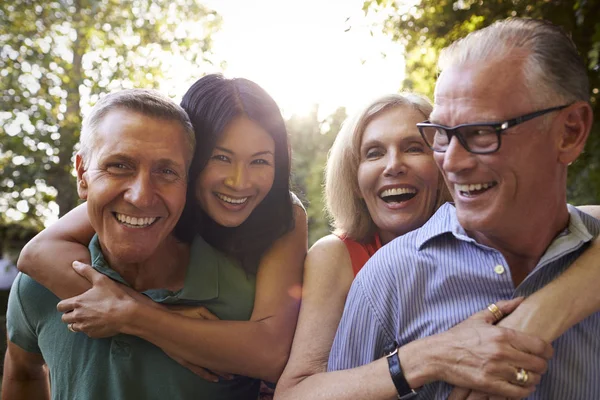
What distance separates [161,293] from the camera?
2451mm

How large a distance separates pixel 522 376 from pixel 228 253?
1418 mm

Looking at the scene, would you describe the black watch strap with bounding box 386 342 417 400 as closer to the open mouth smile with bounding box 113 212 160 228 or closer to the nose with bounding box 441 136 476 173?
the nose with bounding box 441 136 476 173

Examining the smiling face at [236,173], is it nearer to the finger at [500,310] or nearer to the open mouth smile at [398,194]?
the open mouth smile at [398,194]

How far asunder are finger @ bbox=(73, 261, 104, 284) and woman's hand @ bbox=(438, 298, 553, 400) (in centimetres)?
140

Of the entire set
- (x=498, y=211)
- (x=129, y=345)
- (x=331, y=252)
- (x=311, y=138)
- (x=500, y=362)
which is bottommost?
(x=311, y=138)

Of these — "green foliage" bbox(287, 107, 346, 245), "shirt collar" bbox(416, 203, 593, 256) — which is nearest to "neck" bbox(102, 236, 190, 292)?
"shirt collar" bbox(416, 203, 593, 256)

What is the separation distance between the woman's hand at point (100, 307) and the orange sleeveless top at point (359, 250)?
2.89 ft

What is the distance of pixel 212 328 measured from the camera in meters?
2.33

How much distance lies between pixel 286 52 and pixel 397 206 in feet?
20.2

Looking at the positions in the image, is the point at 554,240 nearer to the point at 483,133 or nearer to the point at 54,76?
the point at 483,133

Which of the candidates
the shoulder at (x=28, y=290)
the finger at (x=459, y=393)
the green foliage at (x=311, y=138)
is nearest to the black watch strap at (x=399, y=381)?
the finger at (x=459, y=393)

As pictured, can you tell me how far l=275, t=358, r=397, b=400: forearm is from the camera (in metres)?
1.92

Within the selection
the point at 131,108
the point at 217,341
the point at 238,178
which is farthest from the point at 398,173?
the point at 131,108

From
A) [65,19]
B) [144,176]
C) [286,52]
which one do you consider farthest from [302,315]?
[65,19]
